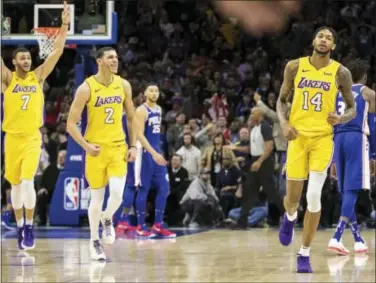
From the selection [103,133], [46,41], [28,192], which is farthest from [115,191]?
[46,41]

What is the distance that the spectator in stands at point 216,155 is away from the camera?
1277 centimetres

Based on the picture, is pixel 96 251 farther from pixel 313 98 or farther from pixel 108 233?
pixel 313 98

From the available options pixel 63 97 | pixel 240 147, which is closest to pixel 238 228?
pixel 240 147

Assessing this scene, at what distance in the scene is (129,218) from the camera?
12.4 meters

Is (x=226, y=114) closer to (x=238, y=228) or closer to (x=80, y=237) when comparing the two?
(x=238, y=228)

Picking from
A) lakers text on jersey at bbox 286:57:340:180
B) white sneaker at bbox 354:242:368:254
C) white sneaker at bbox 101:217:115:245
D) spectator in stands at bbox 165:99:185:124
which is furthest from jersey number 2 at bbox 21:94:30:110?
spectator in stands at bbox 165:99:185:124

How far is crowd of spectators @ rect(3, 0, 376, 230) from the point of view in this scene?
13.0 m

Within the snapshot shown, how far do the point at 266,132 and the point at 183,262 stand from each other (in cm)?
348

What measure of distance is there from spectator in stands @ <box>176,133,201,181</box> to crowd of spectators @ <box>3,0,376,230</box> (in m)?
0.01

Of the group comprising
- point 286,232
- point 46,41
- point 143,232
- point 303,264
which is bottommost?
point 143,232

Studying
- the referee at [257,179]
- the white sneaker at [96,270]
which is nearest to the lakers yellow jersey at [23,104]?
the white sneaker at [96,270]

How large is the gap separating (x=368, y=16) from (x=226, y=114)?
371 cm

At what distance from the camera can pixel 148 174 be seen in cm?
1152

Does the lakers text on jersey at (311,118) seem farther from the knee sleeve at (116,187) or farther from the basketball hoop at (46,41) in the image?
the basketball hoop at (46,41)
